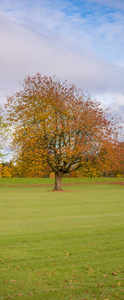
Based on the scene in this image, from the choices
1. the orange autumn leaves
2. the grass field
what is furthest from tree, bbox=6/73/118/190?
the grass field

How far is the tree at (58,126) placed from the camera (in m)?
40.6

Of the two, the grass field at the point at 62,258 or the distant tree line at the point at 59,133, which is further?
the distant tree line at the point at 59,133

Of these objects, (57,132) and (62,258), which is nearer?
(62,258)

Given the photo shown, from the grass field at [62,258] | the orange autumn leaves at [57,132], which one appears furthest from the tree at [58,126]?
the grass field at [62,258]

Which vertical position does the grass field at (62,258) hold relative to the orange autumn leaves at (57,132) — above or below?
below

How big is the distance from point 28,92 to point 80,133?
8.45 meters

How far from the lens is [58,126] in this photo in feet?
134

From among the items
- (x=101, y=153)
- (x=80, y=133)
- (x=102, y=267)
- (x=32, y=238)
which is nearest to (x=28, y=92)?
(x=80, y=133)

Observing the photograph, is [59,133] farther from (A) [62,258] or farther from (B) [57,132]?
(A) [62,258]

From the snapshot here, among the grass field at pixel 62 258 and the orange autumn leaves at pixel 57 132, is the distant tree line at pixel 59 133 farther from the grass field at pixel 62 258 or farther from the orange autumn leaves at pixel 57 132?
the grass field at pixel 62 258

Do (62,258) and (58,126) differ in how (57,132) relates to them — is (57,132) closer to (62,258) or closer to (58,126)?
(58,126)

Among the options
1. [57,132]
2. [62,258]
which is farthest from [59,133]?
[62,258]

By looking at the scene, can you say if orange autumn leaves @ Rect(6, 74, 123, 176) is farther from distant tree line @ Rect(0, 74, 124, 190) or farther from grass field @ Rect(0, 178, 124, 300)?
grass field @ Rect(0, 178, 124, 300)

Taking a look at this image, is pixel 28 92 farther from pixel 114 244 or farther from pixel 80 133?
pixel 114 244
